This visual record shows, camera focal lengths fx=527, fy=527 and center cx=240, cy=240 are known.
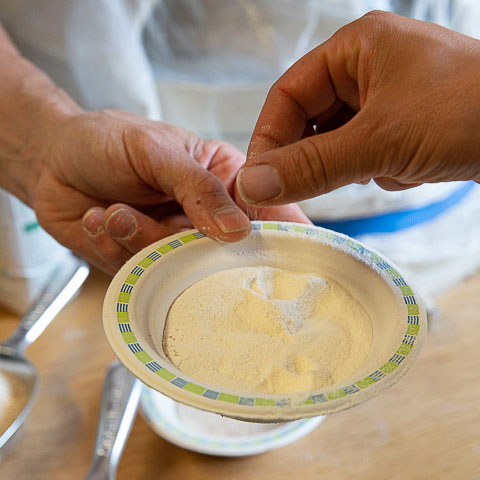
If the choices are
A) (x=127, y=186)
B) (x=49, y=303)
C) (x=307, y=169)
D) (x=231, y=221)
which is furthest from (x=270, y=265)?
(x=49, y=303)

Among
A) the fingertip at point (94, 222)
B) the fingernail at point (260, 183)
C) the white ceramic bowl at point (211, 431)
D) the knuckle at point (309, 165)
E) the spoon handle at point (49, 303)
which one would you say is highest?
the knuckle at point (309, 165)

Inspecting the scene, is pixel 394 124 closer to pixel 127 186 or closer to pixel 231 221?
pixel 231 221

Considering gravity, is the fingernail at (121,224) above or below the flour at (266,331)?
below

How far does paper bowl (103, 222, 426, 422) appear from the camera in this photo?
1.39 feet

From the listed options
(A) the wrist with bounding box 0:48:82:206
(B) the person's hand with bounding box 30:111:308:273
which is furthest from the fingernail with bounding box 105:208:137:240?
(A) the wrist with bounding box 0:48:82:206

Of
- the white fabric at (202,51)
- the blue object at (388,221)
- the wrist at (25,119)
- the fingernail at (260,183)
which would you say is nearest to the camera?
the fingernail at (260,183)

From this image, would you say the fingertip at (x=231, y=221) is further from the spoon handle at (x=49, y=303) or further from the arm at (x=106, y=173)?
the spoon handle at (x=49, y=303)

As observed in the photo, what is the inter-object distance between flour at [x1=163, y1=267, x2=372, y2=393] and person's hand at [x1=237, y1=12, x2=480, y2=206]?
0.38 feet

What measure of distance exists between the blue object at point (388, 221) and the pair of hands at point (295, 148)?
37 cm

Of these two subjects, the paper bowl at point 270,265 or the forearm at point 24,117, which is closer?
the paper bowl at point 270,265

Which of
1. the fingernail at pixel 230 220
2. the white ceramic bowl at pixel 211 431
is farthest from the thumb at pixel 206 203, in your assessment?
the white ceramic bowl at pixel 211 431

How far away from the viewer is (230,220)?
64cm

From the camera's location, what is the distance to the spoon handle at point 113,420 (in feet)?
2.16

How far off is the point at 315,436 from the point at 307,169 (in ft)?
1.41
